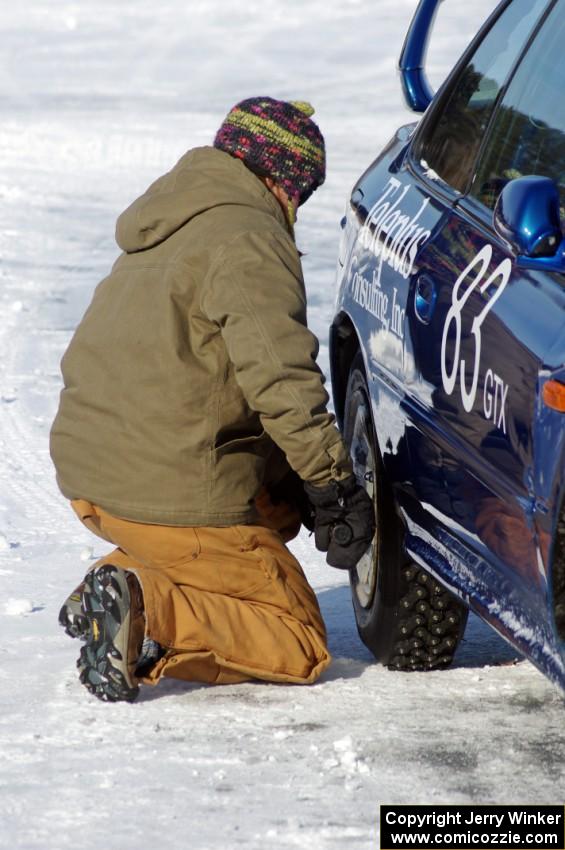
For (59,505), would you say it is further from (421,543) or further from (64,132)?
(64,132)

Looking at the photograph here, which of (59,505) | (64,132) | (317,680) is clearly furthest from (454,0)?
(317,680)

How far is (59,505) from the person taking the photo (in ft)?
18.4

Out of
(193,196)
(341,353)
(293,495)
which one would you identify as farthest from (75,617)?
(341,353)

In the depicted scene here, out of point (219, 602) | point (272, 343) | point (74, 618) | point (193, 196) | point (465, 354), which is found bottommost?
point (74, 618)

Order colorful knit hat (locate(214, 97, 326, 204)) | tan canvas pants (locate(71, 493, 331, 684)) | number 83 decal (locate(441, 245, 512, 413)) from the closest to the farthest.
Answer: number 83 decal (locate(441, 245, 512, 413))
tan canvas pants (locate(71, 493, 331, 684))
colorful knit hat (locate(214, 97, 326, 204))

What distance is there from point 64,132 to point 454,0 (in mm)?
9272

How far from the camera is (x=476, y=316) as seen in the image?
316 cm

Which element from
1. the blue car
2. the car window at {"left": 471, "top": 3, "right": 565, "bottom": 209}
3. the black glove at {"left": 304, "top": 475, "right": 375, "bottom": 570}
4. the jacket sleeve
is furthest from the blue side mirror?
the black glove at {"left": 304, "top": 475, "right": 375, "bottom": 570}

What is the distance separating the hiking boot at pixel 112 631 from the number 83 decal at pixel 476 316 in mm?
838

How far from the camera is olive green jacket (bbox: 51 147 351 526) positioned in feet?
11.7

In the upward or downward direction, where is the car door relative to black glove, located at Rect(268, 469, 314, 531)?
upward

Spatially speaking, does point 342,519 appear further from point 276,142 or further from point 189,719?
point 276,142

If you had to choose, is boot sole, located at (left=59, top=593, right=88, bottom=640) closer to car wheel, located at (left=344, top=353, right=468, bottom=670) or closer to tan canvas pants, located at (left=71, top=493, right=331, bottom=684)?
tan canvas pants, located at (left=71, top=493, right=331, bottom=684)

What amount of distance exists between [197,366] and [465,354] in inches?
29.0
